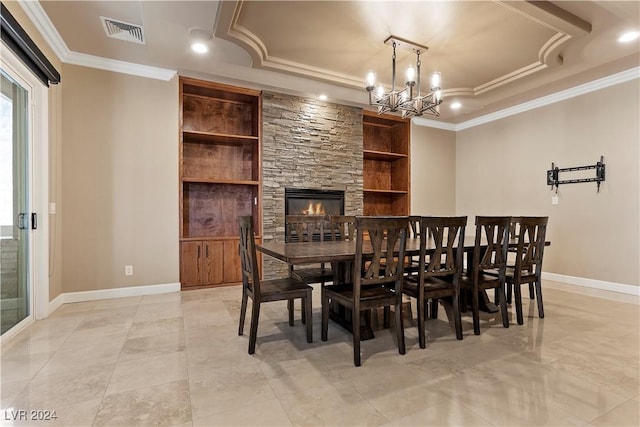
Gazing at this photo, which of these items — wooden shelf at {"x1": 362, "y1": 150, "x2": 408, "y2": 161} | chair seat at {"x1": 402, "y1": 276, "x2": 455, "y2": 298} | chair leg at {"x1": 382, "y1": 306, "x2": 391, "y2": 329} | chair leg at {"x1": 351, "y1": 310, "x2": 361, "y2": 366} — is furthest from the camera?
wooden shelf at {"x1": 362, "y1": 150, "x2": 408, "y2": 161}

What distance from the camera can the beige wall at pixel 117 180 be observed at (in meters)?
3.59

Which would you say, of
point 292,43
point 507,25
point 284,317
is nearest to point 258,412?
point 284,317

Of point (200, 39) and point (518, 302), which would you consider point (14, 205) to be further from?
point (518, 302)

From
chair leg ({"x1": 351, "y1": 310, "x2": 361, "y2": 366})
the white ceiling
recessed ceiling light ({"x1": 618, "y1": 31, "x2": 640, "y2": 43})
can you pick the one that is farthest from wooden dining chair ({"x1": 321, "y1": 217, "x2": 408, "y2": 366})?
recessed ceiling light ({"x1": 618, "y1": 31, "x2": 640, "y2": 43})

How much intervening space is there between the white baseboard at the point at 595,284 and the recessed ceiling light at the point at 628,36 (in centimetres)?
280

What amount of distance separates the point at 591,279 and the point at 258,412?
188 inches

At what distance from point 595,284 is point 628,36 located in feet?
9.68

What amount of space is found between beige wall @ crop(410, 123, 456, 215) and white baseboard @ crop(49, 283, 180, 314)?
13.6 ft

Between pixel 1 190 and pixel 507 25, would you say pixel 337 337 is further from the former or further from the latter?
pixel 507 25

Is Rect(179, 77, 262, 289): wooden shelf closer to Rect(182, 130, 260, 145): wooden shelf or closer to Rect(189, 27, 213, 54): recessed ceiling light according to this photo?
Rect(182, 130, 260, 145): wooden shelf

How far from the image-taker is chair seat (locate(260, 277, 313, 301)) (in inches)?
92.0

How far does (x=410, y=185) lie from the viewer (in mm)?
5887

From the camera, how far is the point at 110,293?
3.74 meters

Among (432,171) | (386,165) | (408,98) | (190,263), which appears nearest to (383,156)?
(386,165)
